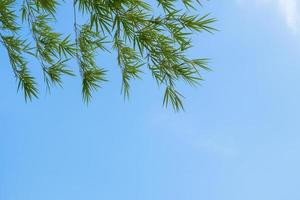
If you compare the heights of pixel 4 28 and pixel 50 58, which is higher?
pixel 4 28

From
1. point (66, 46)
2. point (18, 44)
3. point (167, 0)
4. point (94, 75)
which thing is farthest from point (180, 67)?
point (18, 44)

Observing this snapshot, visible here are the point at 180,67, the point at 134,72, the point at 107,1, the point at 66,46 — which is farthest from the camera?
the point at 66,46

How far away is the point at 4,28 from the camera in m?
4.75

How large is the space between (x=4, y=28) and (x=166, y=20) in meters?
1.83

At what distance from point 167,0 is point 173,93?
66 centimetres

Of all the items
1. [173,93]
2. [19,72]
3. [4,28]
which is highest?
[4,28]

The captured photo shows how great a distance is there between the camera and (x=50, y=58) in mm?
4566

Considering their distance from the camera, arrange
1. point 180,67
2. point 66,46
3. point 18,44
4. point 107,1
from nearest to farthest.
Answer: point 107,1 < point 180,67 < point 66,46 < point 18,44

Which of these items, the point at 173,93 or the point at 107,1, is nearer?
the point at 107,1

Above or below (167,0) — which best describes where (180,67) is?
below

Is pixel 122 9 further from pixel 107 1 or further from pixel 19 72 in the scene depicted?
pixel 19 72

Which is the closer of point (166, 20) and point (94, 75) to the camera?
point (166, 20)

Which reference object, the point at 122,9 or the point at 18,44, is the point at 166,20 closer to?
the point at 122,9

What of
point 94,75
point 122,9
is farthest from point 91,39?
point 122,9
